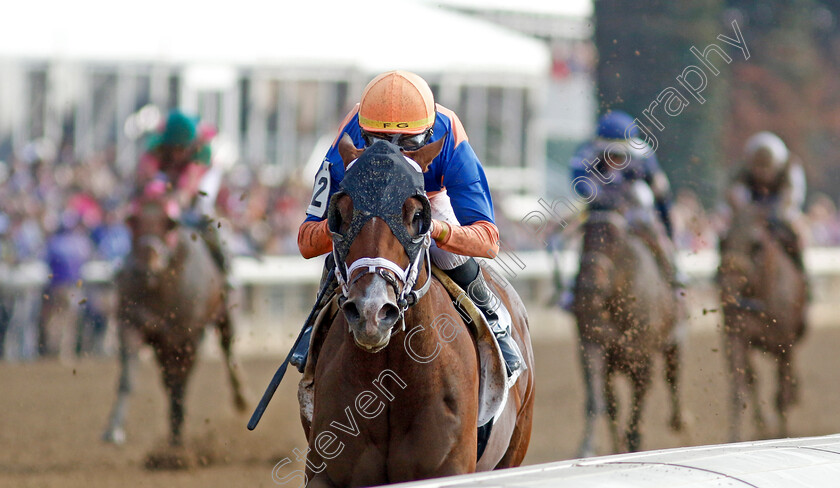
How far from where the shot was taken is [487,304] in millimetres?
3777

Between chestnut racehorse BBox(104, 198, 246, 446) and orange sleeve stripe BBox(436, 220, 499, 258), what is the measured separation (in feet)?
12.7

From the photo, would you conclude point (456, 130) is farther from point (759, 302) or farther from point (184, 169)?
point (759, 302)

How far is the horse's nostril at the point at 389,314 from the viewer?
298cm

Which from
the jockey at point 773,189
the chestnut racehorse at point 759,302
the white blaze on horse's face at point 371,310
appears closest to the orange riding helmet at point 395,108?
the white blaze on horse's face at point 371,310

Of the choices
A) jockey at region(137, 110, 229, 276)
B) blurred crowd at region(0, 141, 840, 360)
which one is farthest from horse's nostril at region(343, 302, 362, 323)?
blurred crowd at region(0, 141, 840, 360)

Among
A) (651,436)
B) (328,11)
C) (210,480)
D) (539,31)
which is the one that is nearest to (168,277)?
(210,480)

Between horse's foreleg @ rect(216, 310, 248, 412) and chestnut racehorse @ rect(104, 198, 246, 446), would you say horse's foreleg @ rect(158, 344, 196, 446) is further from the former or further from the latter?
horse's foreleg @ rect(216, 310, 248, 412)

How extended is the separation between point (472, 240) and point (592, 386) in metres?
3.62

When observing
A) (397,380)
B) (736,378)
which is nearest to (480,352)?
(397,380)

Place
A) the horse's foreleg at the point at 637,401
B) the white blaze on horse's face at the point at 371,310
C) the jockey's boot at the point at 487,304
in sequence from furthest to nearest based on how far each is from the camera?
the horse's foreleg at the point at 637,401 → the jockey's boot at the point at 487,304 → the white blaze on horse's face at the point at 371,310

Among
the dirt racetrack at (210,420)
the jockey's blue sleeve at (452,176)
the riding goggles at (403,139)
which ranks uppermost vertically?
the riding goggles at (403,139)

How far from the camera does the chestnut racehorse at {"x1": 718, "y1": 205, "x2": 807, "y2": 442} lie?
298 inches

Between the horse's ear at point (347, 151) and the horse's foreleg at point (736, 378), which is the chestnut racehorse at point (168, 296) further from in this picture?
the horse's ear at point (347, 151)

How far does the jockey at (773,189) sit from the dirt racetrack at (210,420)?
3.45 feet
